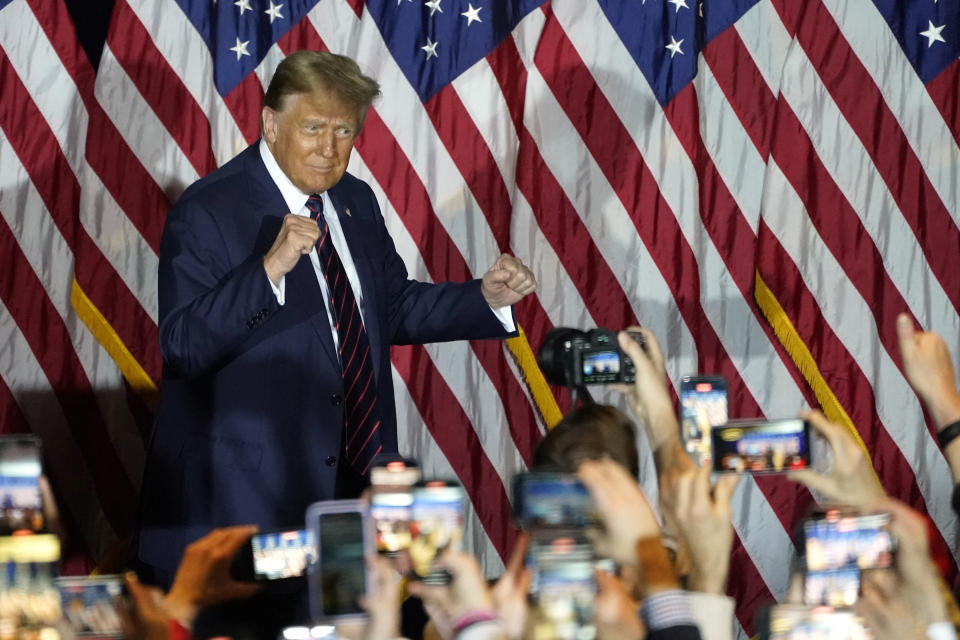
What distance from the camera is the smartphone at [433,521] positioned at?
1636 millimetres

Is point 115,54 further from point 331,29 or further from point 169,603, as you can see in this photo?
point 169,603

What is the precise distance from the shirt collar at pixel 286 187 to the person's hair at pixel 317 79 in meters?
0.12

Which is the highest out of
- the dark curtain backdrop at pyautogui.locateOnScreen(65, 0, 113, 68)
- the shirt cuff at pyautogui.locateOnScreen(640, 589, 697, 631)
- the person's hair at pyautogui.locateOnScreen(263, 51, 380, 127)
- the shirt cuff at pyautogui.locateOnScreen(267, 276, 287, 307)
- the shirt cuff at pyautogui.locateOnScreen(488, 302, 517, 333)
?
the dark curtain backdrop at pyautogui.locateOnScreen(65, 0, 113, 68)

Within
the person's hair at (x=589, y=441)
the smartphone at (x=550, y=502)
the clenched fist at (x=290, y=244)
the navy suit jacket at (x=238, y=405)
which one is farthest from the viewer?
the navy suit jacket at (x=238, y=405)

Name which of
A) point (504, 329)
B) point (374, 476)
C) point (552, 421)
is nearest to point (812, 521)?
point (374, 476)

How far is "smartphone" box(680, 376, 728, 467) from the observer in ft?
7.22

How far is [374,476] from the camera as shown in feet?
5.74

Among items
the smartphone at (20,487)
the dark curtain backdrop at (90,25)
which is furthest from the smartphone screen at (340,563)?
the dark curtain backdrop at (90,25)

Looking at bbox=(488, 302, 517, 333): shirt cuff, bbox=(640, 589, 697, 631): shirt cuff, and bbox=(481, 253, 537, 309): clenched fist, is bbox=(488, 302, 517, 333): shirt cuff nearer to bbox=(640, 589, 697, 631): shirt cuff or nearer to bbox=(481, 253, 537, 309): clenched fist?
bbox=(481, 253, 537, 309): clenched fist

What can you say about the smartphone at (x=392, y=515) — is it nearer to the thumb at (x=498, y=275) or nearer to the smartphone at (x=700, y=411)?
the smartphone at (x=700, y=411)

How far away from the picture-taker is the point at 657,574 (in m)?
1.55

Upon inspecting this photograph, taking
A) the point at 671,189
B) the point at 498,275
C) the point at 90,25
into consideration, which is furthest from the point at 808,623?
the point at 90,25

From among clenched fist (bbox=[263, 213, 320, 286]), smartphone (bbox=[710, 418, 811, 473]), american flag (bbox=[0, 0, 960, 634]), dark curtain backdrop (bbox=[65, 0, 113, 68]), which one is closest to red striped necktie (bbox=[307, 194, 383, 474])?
clenched fist (bbox=[263, 213, 320, 286])

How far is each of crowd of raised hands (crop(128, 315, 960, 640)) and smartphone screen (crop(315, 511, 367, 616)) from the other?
0.07 feet
